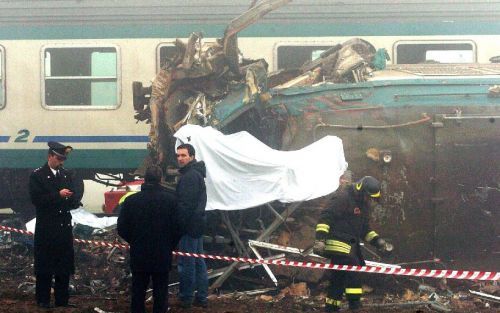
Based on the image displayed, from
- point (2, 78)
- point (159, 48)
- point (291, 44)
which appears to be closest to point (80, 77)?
point (2, 78)

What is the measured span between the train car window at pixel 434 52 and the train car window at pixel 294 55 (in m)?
1.33

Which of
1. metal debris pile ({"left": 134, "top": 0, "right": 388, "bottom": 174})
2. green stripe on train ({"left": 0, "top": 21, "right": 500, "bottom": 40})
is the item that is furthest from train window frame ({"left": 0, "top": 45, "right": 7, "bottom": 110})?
metal debris pile ({"left": 134, "top": 0, "right": 388, "bottom": 174})

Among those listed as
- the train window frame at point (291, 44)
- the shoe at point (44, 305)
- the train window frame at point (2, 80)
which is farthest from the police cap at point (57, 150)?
the train window frame at point (2, 80)

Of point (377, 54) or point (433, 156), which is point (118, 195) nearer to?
point (377, 54)

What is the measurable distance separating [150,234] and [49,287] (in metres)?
1.68

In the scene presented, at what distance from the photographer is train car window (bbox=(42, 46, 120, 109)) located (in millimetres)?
12562

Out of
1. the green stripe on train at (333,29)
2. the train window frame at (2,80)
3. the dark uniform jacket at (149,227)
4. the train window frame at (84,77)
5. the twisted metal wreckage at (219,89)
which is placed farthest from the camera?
the train window frame at (2,80)

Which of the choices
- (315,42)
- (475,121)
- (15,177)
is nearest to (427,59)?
(315,42)

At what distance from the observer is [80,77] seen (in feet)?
41.5

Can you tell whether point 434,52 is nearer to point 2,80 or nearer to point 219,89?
point 219,89

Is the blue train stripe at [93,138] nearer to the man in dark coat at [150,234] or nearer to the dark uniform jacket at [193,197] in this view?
the dark uniform jacket at [193,197]

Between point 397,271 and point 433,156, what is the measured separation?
5.30 feet

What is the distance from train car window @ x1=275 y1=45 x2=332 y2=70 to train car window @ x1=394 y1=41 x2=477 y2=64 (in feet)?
4.35

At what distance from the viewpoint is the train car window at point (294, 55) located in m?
12.4
